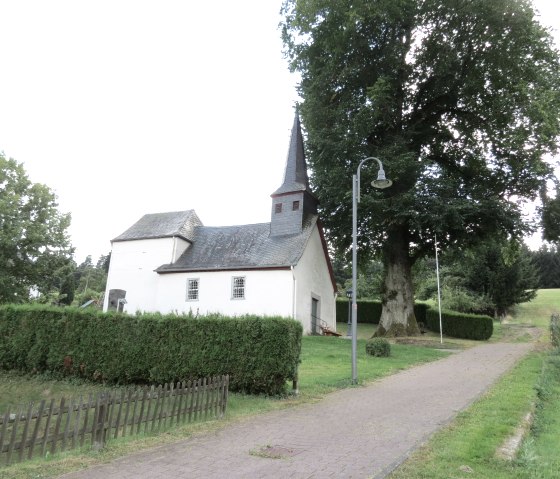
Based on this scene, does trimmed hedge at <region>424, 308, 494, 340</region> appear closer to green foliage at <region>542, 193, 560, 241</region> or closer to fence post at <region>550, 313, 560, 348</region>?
green foliage at <region>542, 193, 560, 241</region>

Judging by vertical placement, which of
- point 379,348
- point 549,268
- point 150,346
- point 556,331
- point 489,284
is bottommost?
point 379,348

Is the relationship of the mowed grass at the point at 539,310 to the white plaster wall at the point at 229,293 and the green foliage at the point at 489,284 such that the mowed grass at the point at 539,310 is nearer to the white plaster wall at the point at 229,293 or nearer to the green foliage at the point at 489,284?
the green foliage at the point at 489,284

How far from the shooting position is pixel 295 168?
3125 centimetres

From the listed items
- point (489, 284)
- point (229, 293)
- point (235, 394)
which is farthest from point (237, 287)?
point (489, 284)

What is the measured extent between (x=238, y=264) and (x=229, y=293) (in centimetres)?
202

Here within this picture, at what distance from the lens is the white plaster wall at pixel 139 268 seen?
32344 mm

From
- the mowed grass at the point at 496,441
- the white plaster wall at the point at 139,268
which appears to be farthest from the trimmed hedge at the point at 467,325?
the white plaster wall at the point at 139,268

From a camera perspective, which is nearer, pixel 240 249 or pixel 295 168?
pixel 240 249

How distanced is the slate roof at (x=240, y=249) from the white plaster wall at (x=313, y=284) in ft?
2.83

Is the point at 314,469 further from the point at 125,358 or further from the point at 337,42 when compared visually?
the point at 337,42

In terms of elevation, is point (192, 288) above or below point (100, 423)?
above

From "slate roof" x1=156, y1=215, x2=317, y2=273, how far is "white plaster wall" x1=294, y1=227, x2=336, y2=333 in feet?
2.83

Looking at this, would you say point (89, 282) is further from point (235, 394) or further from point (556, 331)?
point (235, 394)

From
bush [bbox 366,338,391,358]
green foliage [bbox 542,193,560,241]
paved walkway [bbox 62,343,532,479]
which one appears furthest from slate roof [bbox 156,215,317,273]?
paved walkway [bbox 62,343,532,479]
